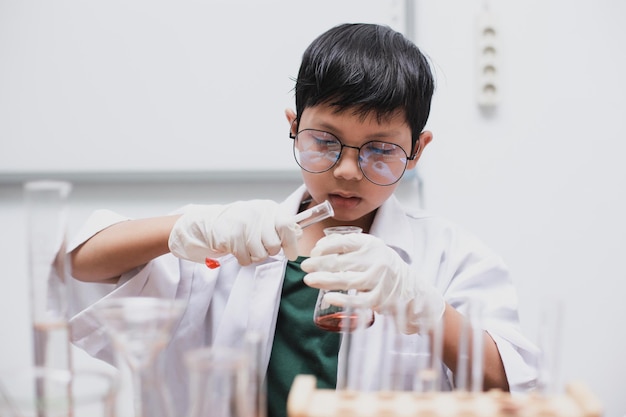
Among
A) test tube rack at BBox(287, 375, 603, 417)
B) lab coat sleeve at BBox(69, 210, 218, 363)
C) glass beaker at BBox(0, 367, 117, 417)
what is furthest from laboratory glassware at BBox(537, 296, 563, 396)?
lab coat sleeve at BBox(69, 210, 218, 363)

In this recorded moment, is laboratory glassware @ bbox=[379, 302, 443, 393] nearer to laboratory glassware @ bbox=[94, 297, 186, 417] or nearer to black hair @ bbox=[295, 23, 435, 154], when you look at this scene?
laboratory glassware @ bbox=[94, 297, 186, 417]

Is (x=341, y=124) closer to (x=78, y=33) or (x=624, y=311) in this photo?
(x=78, y=33)

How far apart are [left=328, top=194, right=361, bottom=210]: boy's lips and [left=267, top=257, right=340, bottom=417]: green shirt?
0.21 metres

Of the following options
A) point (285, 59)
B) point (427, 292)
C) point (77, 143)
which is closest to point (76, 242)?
point (427, 292)

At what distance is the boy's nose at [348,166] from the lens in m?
1.24

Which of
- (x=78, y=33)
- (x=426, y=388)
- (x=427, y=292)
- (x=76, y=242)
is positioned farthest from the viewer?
(x=78, y=33)

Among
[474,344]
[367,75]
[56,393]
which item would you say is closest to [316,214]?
[367,75]

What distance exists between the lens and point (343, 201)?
4.35 ft

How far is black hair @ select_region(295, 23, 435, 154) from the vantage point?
1258mm

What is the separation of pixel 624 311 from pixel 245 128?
1.40 metres

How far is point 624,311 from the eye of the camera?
7.09ft

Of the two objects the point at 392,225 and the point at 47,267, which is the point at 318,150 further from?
the point at 47,267

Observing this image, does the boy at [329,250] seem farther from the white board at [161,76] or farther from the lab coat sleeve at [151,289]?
Result: the white board at [161,76]

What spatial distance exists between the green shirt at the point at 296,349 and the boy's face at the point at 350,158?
0.22m
